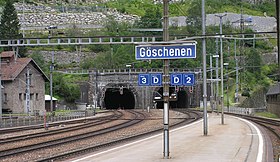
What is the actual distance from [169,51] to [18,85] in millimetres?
52748

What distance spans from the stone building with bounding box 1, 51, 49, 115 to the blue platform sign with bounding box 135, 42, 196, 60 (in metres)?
48.2

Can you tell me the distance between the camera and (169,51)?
1873 centimetres

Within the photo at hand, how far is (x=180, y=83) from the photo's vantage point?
20.3 m

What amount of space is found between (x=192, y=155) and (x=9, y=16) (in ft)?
293

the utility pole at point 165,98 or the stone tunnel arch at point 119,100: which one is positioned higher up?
the utility pole at point 165,98

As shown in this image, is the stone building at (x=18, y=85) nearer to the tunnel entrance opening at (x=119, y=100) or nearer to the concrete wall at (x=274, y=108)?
the concrete wall at (x=274, y=108)

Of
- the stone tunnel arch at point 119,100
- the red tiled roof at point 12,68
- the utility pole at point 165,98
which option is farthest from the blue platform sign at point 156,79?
the stone tunnel arch at point 119,100

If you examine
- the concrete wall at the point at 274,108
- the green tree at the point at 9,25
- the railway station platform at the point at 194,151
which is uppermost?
the green tree at the point at 9,25

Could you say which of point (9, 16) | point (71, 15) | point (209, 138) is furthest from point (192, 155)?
point (71, 15)

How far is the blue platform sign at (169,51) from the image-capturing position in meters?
18.6

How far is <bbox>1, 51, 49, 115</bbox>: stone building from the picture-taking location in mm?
67500

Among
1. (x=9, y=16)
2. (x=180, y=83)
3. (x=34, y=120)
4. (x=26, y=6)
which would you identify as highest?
(x=26, y=6)

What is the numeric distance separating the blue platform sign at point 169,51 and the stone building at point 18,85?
1896 inches

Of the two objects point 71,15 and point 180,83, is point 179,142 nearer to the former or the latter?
point 180,83
